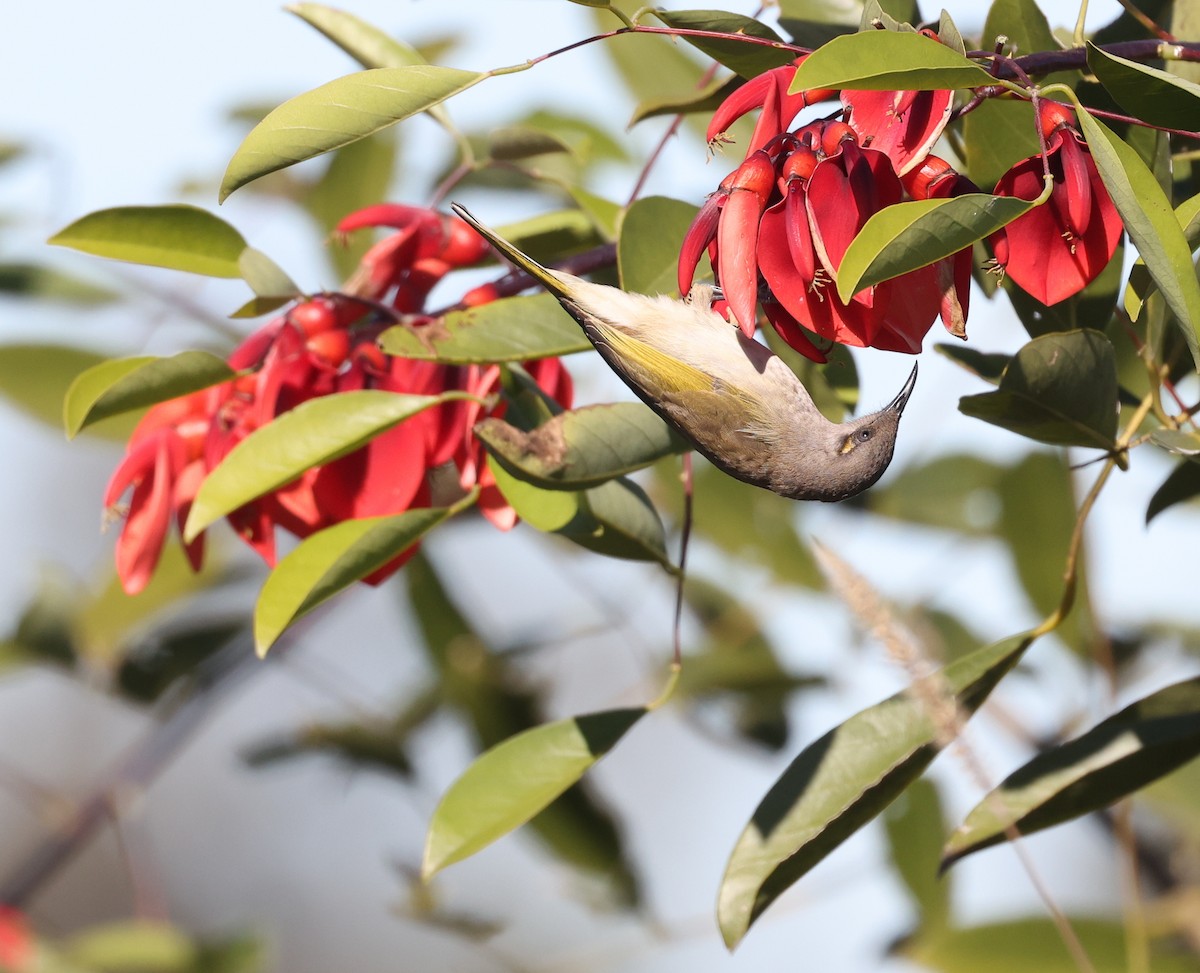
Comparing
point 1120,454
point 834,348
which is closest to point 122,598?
point 834,348

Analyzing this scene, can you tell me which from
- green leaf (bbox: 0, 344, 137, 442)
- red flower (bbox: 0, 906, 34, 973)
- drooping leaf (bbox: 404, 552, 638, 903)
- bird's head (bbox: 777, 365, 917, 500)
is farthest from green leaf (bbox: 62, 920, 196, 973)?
bird's head (bbox: 777, 365, 917, 500)

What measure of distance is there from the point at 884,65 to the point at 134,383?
22.9 inches

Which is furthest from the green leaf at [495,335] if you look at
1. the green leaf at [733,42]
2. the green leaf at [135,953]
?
the green leaf at [135,953]

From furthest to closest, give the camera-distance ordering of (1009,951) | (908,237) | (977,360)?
(1009,951) → (977,360) → (908,237)

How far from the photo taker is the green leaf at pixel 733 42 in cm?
75

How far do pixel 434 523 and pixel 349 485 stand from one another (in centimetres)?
11

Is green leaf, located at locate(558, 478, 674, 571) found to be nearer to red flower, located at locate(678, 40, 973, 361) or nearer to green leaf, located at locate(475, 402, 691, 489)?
green leaf, located at locate(475, 402, 691, 489)

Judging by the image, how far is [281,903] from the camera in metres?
6.27

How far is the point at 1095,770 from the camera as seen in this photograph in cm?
95

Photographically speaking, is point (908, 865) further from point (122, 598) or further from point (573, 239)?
point (122, 598)

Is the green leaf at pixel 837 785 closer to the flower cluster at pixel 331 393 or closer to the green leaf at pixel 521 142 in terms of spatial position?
the flower cluster at pixel 331 393

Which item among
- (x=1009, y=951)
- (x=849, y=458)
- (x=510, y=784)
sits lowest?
(x=1009, y=951)

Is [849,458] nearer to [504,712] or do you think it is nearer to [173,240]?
[173,240]

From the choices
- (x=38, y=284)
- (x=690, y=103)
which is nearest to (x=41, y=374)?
(x=38, y=284)
